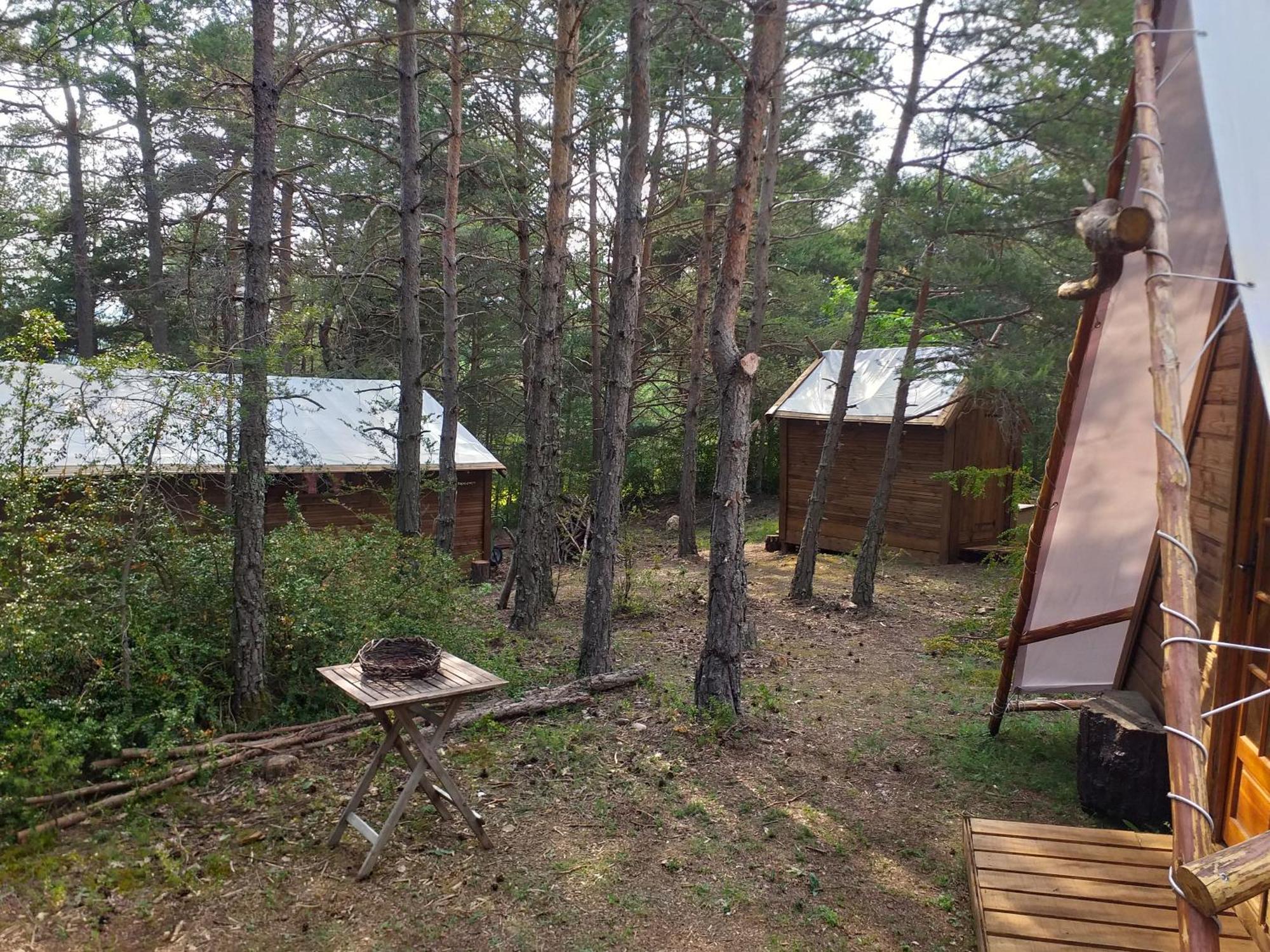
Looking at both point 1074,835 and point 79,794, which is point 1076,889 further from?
point 79,794

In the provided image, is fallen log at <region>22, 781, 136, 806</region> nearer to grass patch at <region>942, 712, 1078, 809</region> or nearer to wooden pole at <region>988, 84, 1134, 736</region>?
grass patch at <region>942, 712, 1078, 809</region>

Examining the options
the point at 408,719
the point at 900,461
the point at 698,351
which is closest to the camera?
the point at 408,719

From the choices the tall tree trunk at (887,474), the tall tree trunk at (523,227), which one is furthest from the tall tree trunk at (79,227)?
the tall tree trunk at (887,474)

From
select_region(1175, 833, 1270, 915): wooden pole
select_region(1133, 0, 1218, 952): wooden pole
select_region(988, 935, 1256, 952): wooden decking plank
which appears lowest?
select_region(988, 935, 1256, 952): wooden decking plank

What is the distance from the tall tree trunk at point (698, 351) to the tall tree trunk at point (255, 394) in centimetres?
1048

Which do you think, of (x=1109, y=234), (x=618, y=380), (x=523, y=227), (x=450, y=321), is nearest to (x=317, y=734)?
(x=618, y=380)

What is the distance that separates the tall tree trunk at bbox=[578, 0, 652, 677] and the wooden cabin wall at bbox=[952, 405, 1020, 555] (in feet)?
32.6

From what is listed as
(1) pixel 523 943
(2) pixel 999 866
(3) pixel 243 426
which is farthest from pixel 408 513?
(2) pixel 999 866

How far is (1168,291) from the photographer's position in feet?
7.35

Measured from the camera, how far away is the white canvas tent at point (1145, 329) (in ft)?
7.20

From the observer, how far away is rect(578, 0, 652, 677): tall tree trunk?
728cm

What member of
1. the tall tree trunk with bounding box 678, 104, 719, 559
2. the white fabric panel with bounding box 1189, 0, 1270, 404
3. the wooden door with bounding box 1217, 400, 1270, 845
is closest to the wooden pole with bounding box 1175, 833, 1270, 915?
the white fabric panel with bounding box 1189, 0, 1270, 404

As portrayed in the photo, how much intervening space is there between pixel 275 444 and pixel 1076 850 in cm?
794

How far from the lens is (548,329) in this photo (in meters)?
10.1
